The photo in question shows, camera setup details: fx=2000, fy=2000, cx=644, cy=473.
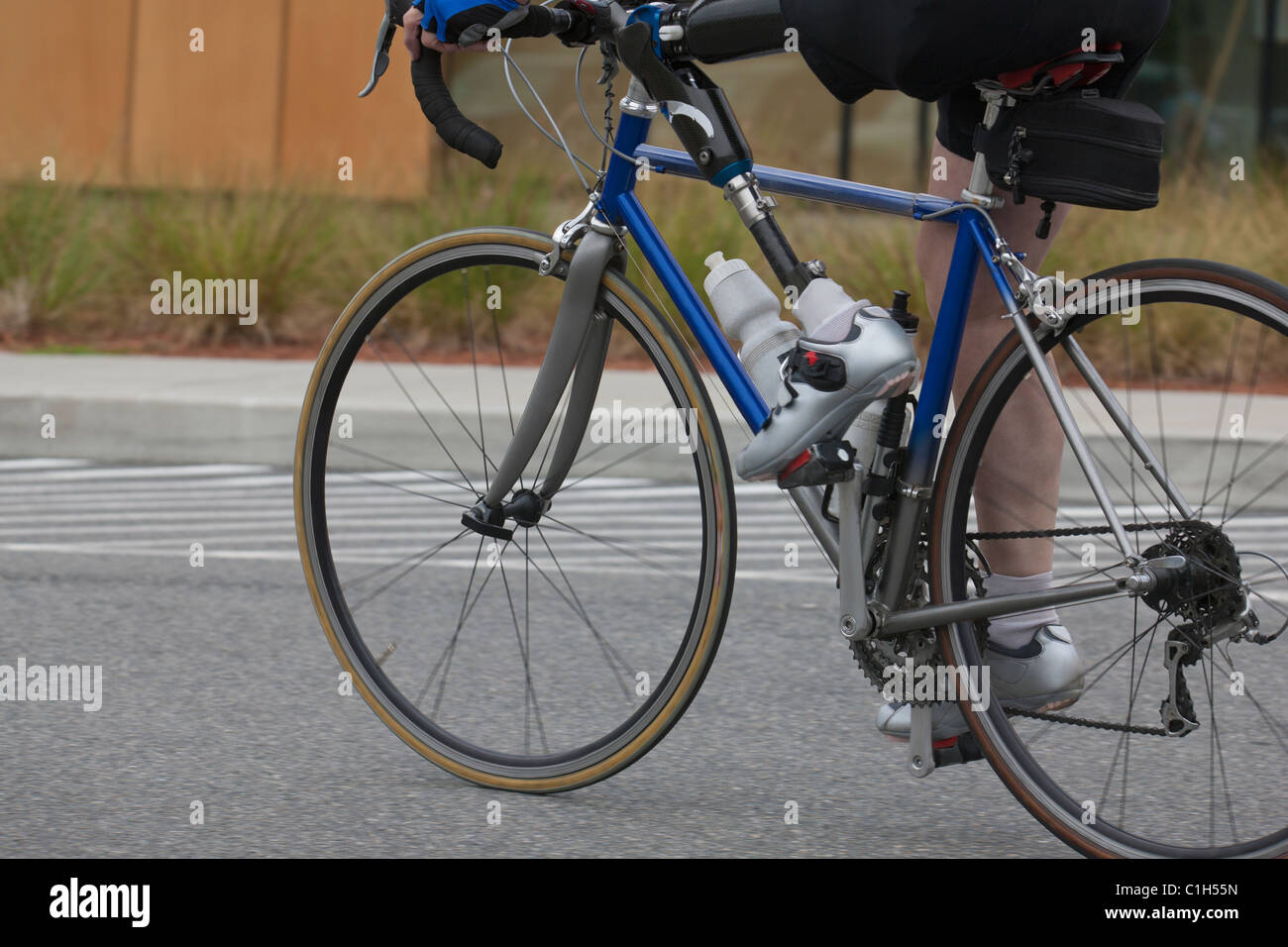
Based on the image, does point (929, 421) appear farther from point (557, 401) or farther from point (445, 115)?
point (445, 115)

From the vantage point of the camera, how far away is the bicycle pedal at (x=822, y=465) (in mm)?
3123

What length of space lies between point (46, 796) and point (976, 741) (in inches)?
66.9

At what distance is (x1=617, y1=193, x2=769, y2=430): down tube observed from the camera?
330 cm

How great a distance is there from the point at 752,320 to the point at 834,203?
0.81 ft

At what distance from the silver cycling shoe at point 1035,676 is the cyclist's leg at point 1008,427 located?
13cm

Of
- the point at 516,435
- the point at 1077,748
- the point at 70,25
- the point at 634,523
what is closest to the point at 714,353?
the point at 516,435

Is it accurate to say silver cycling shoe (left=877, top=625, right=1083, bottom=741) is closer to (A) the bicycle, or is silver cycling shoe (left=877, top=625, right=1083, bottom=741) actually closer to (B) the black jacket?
(A) the bicycle

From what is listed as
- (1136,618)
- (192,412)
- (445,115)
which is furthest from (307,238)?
(1136,618)

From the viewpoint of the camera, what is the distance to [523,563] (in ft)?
16.3

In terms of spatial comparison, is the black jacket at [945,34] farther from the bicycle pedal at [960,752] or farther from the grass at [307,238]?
the grass at [307,238]
